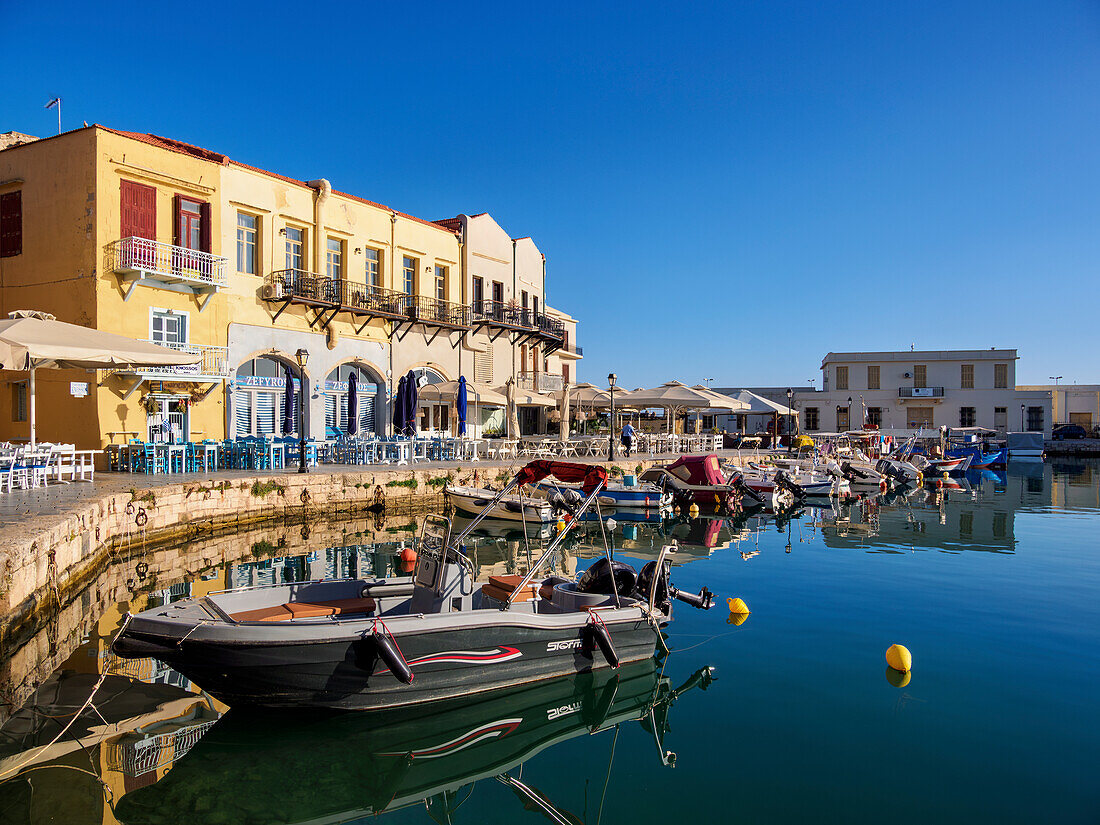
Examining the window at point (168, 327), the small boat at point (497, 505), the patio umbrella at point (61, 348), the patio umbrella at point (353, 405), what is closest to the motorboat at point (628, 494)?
the small boat at point (497, 505)

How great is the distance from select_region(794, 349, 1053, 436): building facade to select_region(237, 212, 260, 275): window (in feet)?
161

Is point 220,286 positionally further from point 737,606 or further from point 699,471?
point 737,606

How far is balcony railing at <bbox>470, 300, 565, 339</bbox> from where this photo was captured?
3131cm

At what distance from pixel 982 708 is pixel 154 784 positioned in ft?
25.7

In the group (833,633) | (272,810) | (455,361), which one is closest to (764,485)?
(455,361)

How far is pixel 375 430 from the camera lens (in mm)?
27578

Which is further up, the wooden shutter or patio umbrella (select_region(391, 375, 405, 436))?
the wooden shutter

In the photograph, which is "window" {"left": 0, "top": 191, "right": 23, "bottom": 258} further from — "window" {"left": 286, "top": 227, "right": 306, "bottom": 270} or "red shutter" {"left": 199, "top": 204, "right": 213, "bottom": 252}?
"window" {"left": 286, "top": 227, "right": 306, "bottom": 270}

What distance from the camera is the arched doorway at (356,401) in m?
25.7

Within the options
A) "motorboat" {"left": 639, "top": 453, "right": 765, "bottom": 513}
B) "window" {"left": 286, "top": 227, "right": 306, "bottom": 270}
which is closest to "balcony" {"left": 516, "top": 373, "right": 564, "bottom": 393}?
"motorboat" {"left": 639, "top": 453, "right": 765, "bottom": 513}

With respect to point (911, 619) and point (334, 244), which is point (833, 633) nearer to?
point (911, 619)

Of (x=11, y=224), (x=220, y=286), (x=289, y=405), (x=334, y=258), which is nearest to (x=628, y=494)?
(x=289, y=405)

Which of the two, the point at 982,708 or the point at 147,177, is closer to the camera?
the point at 982,708

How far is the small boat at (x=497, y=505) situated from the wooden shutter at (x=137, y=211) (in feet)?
36.1
